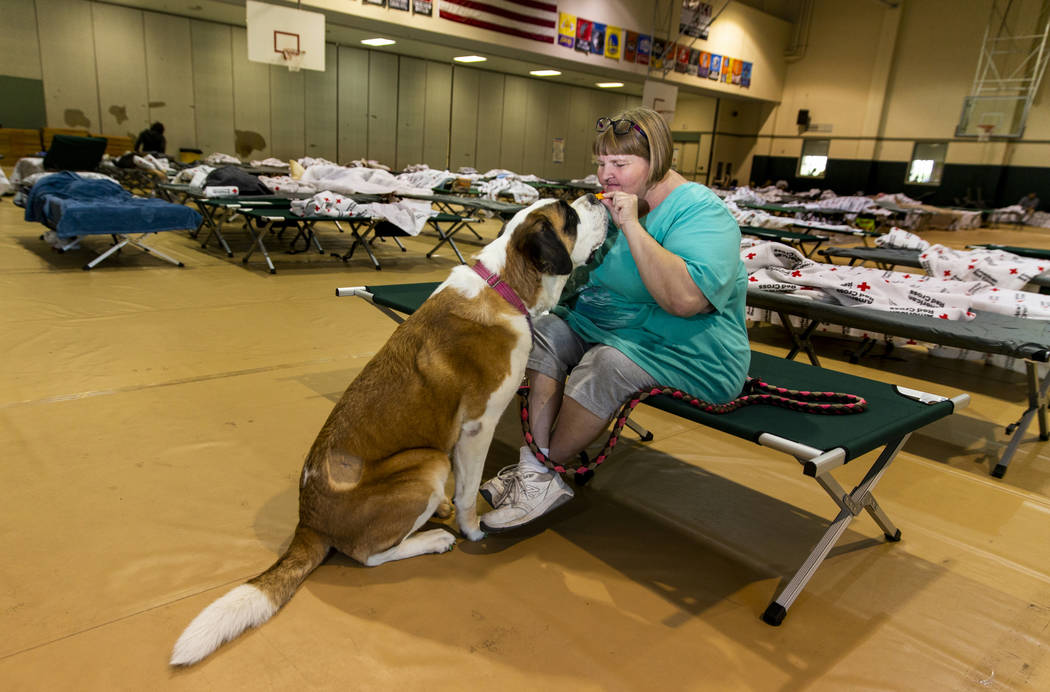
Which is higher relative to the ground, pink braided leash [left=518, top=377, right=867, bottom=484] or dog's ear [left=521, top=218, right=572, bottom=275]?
dog's ear [left=521, top=218, right=572, bottom=275]

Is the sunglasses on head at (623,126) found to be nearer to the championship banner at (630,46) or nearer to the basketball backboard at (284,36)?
the basketball backboard at (284,36)

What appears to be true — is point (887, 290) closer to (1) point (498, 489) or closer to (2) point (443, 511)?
(1) point (498, 489)

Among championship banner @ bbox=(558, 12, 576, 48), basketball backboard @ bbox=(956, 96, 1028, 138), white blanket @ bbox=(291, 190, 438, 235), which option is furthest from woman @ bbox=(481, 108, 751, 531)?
basketball backboard @ bbox=(956, 96, 1028, 138)

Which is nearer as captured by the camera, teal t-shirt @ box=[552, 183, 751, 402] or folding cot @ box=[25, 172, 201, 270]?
teal t-shirt @ box=[552, 183, 751, 402]

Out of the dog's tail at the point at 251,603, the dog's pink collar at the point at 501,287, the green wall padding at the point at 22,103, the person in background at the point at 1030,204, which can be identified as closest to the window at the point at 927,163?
the person in background at the point at 1030,204

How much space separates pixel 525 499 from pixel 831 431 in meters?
1.03

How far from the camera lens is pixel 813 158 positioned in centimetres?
2125

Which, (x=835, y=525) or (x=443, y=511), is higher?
(x=835, y=525)

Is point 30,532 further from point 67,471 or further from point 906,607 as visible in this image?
point 906,607

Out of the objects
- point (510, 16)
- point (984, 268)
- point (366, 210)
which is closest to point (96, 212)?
point (366, 210)

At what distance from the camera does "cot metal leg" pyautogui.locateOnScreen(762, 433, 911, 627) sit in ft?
6.33

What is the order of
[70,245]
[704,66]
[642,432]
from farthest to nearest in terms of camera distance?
[704,66] < [70,245] < [642,432]

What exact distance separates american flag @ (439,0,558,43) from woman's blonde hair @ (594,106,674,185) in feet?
39.4

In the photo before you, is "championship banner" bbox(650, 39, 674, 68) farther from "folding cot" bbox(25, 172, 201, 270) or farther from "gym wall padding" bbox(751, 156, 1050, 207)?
"folding cot" bbox(25, 172, 201, 270)
